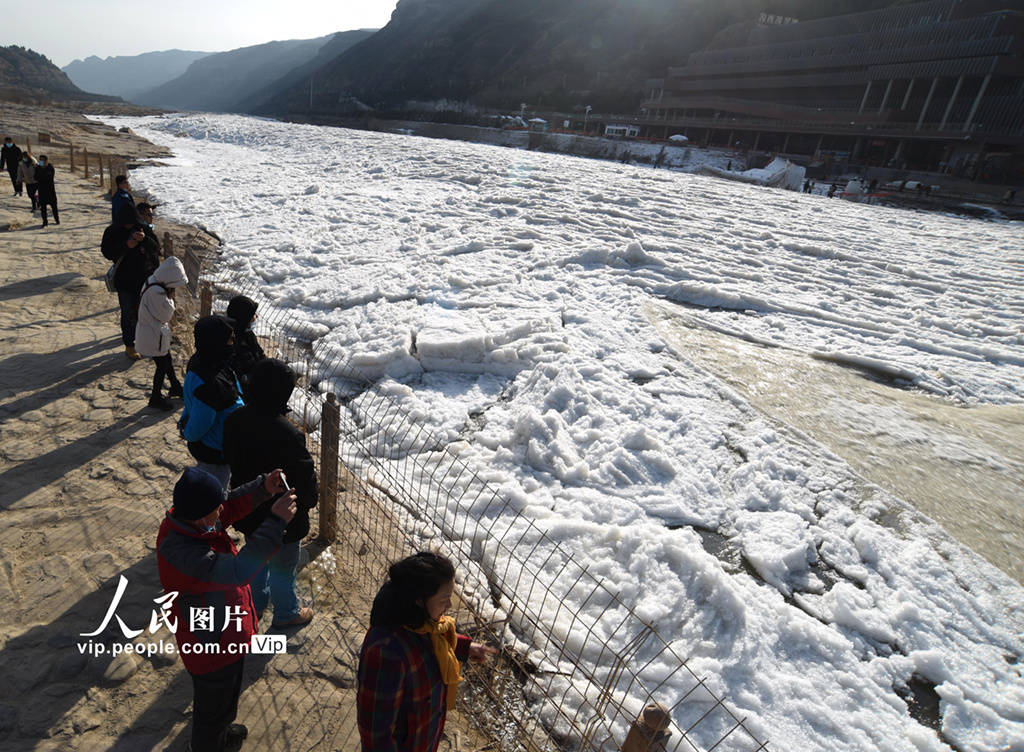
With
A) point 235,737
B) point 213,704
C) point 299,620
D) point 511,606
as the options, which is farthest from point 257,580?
point 511,606

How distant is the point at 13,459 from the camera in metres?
4.41

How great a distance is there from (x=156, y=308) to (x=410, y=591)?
4.58m

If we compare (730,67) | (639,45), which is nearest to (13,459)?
(730,67)

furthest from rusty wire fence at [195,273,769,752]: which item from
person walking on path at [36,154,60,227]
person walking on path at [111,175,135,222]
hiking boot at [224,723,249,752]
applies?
person walking on path at [36,154,60,227]

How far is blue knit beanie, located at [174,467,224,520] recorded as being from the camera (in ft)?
6.56

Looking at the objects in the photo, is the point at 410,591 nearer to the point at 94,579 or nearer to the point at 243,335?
the point at 94,579

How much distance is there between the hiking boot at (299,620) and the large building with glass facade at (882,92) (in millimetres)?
44239

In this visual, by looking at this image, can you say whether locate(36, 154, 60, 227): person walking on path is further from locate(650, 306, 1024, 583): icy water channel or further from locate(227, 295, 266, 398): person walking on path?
locate(650, 306, 1024, 583): icy water channel

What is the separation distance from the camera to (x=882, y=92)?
47.0 m

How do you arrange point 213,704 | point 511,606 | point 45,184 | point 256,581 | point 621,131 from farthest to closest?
1. point 621,131
2. point 45,184
3. point 511,606
4. point 256,581
5. point 213,704

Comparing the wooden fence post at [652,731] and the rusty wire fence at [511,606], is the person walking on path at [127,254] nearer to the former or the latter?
the rusty wire fence at [511,606]

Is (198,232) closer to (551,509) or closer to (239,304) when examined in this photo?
(239,304)

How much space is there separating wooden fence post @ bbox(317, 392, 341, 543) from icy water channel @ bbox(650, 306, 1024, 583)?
17.2 feet

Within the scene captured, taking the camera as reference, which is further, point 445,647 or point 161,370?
point 161,370
